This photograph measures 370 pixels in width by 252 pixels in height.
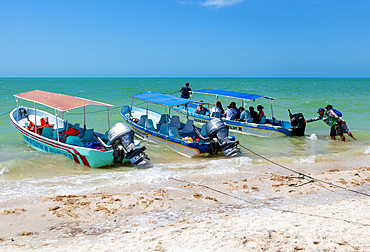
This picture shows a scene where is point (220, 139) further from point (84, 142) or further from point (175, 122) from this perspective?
point (84, 142)

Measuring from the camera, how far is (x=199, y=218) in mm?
5844

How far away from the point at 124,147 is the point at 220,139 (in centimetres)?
363

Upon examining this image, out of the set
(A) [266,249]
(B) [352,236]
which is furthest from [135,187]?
(B) [352,236]

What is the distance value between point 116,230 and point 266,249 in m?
2.66

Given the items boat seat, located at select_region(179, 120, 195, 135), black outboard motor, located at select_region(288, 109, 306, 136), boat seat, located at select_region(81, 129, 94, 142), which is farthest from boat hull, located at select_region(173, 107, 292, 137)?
boat seat, located at select_region(81, 129, 94, 142)

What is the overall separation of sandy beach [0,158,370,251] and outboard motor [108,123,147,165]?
177cm

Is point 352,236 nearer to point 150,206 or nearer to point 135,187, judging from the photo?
point 150,206

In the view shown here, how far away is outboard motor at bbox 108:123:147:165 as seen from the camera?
951cm

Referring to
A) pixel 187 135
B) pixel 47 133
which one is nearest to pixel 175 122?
pixel 187 135

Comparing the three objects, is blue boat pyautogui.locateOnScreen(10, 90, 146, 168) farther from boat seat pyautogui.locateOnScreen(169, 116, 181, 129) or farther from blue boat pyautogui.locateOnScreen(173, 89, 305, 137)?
blue boat pyautogui.locateOnScreen(173, 89, 305, 137)

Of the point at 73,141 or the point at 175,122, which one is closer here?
the point at 73,141

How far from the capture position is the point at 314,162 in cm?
1059

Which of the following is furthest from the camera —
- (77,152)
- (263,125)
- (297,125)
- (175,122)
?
(263,125)

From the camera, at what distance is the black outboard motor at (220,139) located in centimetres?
1082
